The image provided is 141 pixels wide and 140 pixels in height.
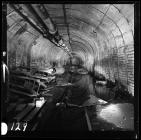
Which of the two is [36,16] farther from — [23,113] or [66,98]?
[23,113]

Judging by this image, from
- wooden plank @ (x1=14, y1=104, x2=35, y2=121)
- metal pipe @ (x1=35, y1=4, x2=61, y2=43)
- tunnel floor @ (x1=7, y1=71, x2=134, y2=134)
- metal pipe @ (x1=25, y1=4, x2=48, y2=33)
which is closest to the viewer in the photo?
tunnel floor @ (x1=7, y1=71, x2=134, y2=134)

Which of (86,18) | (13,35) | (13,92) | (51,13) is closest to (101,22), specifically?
(86,18)

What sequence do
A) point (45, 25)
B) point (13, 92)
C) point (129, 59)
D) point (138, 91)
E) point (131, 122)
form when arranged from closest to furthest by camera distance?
point (138, 91) < point (131, 122) < point (129, 59) < point (13, 92) < point (45, 25)

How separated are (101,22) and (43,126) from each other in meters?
5.75

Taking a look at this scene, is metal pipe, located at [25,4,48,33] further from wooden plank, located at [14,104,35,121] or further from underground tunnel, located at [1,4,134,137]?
wooden plank, located at [14,104,35,121]

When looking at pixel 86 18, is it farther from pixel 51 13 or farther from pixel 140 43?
pixel 140 43

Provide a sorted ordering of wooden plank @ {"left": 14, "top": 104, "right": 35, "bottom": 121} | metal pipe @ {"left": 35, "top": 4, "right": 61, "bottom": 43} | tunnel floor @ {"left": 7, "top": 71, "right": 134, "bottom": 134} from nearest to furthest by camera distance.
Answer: tunnel floor @ {"left": 7, "top": 71, "right": 134, "bottom": 134} → wooden plank @ {"left": 14, "top": 104, "right": 35, "bottom": 121} → metal pipe @ {"left": 35, "top": 4, "right": 61, "bottom": 43}

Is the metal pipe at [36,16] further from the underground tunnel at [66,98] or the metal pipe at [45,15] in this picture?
the metal pipe at [45,15]

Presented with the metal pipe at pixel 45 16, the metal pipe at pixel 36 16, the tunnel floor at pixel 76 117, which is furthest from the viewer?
the metal pipe at pixel 45 16

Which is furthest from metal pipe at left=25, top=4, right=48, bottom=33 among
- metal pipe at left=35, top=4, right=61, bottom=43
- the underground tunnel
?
metal pipe at left=35, top=4, right=61, bottom=43

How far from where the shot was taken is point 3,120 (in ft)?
12.3

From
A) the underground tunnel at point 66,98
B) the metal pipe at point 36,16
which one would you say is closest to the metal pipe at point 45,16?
the underground tunnel at point 66,98

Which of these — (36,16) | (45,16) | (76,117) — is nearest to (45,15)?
(45,16)

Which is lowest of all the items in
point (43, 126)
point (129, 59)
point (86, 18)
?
point (43, 126)
